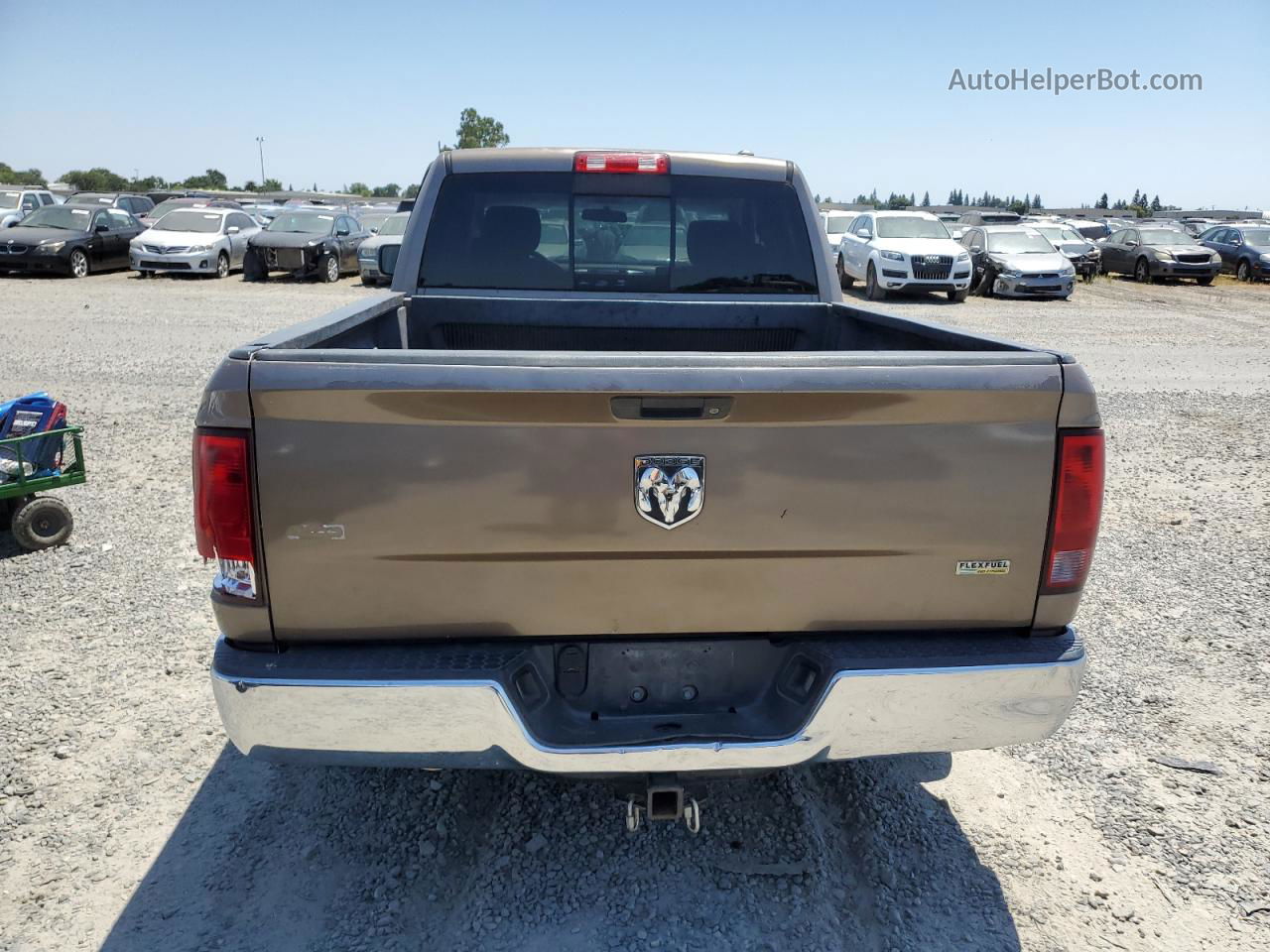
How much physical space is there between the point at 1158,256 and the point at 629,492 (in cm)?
2942

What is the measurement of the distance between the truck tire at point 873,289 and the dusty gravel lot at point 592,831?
52.9 feet

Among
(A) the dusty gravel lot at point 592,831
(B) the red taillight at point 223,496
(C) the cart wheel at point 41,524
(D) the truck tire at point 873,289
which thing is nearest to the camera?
(B) the red taillight at point 223,496

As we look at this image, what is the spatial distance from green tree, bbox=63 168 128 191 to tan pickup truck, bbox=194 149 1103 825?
88.9 m

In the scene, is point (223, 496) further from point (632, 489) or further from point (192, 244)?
point (192, 244)

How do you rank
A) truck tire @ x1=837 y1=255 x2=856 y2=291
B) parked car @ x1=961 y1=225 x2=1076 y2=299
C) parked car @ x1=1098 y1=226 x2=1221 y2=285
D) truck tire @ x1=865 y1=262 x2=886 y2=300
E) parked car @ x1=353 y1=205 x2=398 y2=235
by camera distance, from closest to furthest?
truck tire @ x1=865 y1=262 x2=886 y2=300 → parked car @ x1=961 y1=225 x2=1076 y2=299 → truck tire @ x1=837 y1=255 x2=856 y2=291 → parked car @ x1=353 y1=205 x2=398 y2=235 → parked car @ x1=1098 y1=226 x2=1221 y2=285

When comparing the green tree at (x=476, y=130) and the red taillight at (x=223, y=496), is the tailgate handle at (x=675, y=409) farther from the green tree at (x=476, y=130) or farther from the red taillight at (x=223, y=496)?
the green tree at (x=476, y=130)

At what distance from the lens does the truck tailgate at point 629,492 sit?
2275mm

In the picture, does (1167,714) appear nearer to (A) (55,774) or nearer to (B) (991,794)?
(B) (991,794)

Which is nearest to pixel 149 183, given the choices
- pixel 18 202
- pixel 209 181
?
pixel 209 181

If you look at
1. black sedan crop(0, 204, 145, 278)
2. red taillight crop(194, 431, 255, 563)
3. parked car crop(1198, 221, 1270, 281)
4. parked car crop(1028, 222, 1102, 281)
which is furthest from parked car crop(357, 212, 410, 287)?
parked car crop(1198, 221, 1270, 281)

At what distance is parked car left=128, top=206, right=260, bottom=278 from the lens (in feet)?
70.8

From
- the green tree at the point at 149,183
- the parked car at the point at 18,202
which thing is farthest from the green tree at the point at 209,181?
the parked car at the point at 18,202

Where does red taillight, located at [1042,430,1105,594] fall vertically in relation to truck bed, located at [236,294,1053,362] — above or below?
below

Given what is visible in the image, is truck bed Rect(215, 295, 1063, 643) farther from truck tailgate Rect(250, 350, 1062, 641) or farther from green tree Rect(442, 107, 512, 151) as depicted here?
green tree Rect(442, 107, 512, 151)
